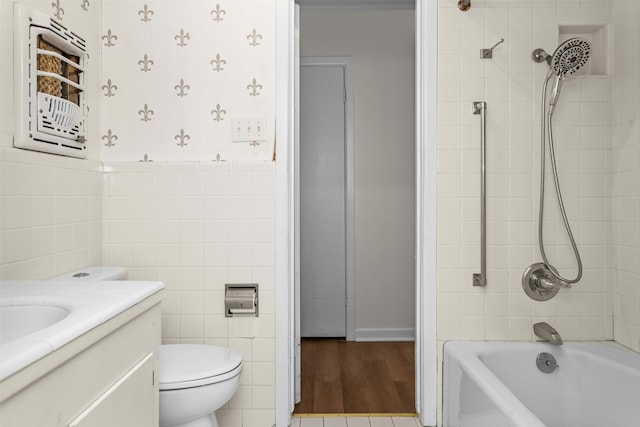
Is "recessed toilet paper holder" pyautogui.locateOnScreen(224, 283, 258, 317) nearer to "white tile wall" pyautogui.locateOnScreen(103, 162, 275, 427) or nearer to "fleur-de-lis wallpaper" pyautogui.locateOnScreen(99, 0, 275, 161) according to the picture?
"white tile wall" pyautogui.locateOnScreen(103, 162, 275, 427)

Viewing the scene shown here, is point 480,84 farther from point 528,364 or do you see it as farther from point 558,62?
point 528,364

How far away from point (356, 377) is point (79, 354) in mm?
2029

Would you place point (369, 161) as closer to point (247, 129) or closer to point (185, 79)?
point (247, 129)

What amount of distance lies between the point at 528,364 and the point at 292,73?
1616mm

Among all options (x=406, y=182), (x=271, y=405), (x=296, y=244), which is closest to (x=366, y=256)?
(x=406, y=182)

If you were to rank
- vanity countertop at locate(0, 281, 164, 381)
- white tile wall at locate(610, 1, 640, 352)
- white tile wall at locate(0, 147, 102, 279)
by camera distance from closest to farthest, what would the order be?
vanity countertop at locate(0, 281, 164, 381) → white tile wall at locate(0, 147, 102, 279) → white tile wall at locate(610, 1, 640, 352)

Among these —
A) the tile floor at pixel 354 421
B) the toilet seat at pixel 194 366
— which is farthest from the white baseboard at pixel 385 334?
the toilet seat at pixel 194 366

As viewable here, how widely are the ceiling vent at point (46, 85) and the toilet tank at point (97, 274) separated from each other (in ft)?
1.47

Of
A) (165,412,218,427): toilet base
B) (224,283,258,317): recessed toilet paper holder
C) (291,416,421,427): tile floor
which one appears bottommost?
(291,416,421,427): tile floor

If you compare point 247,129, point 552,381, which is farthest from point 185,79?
point 552,381

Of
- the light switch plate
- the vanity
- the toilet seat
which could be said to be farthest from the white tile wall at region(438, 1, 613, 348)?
the vanity

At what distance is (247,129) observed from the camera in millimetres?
1945

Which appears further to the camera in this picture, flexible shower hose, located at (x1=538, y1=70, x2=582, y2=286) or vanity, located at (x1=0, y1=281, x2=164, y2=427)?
flexible shower hose, located at (x1=538, y1=70, x2=582, y2=286)

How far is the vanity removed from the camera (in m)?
0.69
